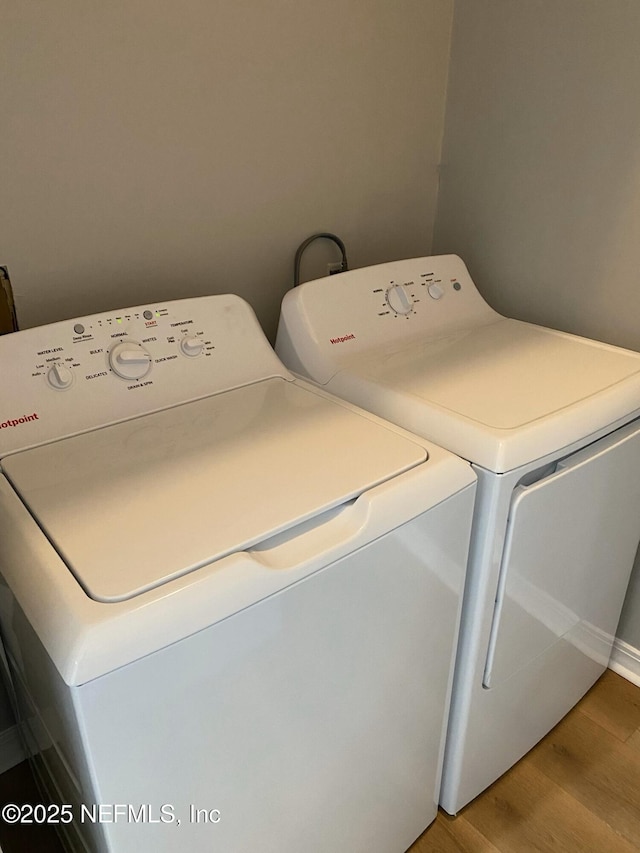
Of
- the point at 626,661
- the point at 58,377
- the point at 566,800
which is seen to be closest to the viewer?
the point at 58,377

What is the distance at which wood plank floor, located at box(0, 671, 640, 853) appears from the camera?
1363 millimetres

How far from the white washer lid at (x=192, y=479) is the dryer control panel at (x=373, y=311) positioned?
20 cm

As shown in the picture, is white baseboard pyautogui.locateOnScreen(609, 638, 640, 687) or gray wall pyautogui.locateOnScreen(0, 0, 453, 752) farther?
white baseboard pyautogui.locateOnScreen(609, 638, 640, 687)

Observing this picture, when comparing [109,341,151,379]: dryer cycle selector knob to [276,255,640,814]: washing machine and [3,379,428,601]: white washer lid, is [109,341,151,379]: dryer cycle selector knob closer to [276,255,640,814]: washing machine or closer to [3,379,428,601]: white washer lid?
[3,379,428,601]: white washer lid

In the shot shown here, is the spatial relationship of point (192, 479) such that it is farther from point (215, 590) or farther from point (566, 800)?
point (566, 800)

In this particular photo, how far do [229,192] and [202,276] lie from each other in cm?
18

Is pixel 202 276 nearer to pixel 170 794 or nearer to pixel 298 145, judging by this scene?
pixel 298 145

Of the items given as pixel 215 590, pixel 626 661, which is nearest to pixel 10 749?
pixel 215 590

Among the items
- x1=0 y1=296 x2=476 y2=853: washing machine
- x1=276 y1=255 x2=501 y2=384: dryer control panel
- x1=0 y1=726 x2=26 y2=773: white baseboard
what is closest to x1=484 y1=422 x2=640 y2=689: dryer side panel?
x1=0 y1=296 x2=476 y2=853: washing machine

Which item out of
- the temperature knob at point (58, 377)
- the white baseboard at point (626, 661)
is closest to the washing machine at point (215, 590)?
the temperature knob at point (58, 377)

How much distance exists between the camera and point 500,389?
1.23 m

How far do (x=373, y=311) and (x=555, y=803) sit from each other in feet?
3.68

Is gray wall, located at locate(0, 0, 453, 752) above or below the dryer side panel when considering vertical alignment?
above

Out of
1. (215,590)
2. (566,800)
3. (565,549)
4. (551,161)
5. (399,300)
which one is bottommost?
(566,800)
